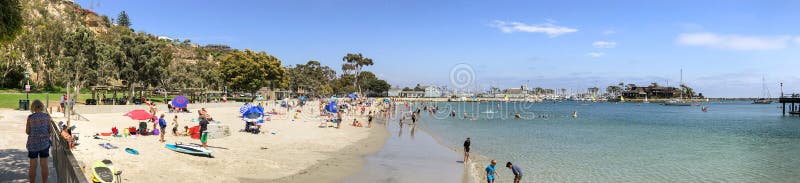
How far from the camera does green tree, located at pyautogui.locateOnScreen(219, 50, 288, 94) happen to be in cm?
6812

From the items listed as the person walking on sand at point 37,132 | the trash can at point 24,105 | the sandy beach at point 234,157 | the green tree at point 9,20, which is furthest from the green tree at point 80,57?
the person walking on sand at point 37,132

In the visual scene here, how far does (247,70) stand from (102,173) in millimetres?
61353

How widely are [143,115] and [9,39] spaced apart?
40.6 feet

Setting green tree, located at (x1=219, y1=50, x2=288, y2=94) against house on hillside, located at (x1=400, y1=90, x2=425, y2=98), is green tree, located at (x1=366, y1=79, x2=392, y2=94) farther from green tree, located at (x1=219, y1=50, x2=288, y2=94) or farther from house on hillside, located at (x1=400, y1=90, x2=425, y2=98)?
green tree, located at (x1=219, y1=50, x2=288, y2=94)

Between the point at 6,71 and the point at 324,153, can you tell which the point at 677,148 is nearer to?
the point at 324,153

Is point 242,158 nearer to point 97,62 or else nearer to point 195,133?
point 195,133

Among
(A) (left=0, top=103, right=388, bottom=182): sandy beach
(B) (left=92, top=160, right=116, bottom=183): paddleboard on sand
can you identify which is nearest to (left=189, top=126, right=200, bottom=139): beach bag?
(A) (left=0, top=103, right=388, bottom=182): sandy beach

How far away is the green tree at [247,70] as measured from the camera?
68125 mm

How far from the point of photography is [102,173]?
9.41m

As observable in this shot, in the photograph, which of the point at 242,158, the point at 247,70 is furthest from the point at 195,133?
the point at 247,70

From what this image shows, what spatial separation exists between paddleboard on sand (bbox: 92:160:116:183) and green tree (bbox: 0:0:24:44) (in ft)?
10.2

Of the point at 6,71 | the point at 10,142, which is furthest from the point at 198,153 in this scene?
the point at 6,71

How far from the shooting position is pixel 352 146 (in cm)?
2253

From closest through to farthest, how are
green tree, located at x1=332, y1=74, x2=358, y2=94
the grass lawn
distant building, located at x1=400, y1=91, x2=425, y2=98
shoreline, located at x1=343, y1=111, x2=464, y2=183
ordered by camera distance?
shoreline, located at x1=343, y1=111, x2=464, y2=183, the grass lawn, green tree, located at x1=332, y1=74, x2=358, y2=94, distant building, located at x1=400, y1=91, x2=425, y2=98
